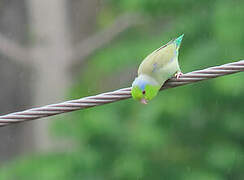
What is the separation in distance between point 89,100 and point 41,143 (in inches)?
355

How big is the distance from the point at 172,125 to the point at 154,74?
11.2ft

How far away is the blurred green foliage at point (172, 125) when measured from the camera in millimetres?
7234

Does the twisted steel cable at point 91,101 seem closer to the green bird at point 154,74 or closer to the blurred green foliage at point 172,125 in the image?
the green bird at point 154,74

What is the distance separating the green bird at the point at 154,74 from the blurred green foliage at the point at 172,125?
7.77 feet

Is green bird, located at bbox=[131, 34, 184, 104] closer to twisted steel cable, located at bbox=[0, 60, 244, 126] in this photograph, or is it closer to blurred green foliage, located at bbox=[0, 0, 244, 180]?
twisted steel cable, located at bbox=[0, 60, 244, 126]

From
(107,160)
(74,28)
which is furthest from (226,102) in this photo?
(74,28)

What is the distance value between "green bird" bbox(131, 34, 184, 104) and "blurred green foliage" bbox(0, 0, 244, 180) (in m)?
2.37

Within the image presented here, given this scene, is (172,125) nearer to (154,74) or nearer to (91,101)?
(154,74)

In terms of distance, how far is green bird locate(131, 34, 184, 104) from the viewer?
4.24 m

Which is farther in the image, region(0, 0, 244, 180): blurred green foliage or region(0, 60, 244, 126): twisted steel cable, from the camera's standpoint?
region(0, 0, 244, 180): blurred green foliage

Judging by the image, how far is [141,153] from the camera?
752 centimetres

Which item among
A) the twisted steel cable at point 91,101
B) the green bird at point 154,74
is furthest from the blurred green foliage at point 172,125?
the twisted steel cable at point 91,101

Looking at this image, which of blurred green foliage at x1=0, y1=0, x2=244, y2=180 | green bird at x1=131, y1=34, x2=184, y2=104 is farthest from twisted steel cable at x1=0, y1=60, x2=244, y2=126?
blurred green foliage at x1=0, y1=0, x2=244, y2=180

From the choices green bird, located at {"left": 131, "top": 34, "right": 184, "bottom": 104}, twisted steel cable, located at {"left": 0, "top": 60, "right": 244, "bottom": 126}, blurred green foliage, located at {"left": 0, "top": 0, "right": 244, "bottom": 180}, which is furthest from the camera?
blurred green foliage, located at {"left": 0, "top": 0, "right": 244, "bottom": 180}
